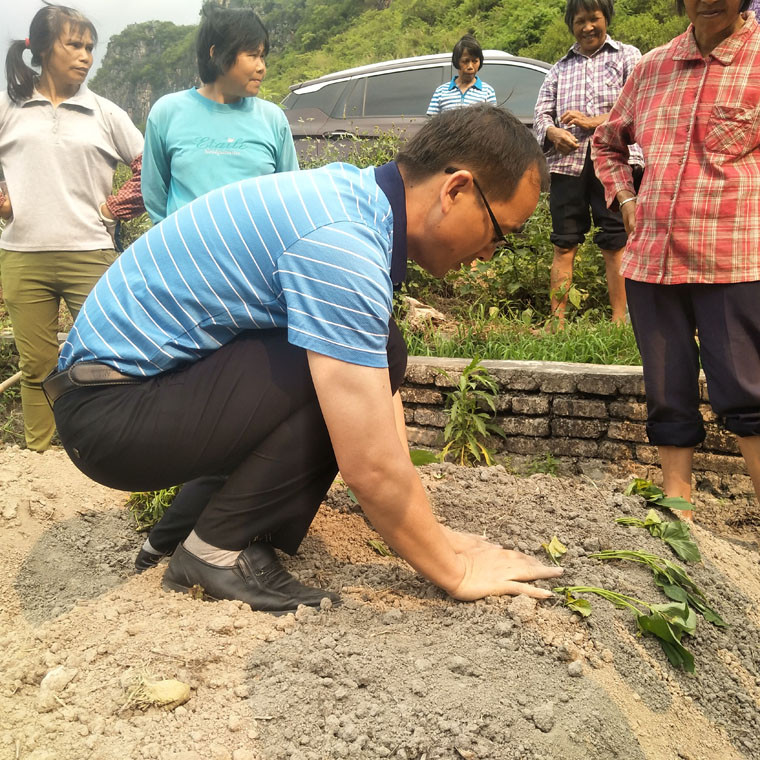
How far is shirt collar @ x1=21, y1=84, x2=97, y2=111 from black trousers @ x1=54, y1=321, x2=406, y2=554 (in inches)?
83.2

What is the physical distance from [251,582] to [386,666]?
0.52 meters

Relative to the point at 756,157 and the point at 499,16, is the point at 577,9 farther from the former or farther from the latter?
the point at 499,16

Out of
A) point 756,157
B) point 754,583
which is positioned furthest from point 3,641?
point 756,157

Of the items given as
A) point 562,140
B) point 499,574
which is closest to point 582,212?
point 562,140

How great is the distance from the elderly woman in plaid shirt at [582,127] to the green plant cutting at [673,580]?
2.27 m

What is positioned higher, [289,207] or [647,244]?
[289,207]

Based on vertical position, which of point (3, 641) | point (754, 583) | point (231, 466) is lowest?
point (754, 583)

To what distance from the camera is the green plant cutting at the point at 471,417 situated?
3.49m

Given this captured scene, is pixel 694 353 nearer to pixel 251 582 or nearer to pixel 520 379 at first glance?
pixel 520 379

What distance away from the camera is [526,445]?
3.56m

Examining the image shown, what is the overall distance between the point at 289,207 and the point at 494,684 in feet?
3.83

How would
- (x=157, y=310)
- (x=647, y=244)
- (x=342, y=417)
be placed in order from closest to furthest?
1. (x=342, y=417)
2. (x=157, y=310)
3. (x=647, y=244)

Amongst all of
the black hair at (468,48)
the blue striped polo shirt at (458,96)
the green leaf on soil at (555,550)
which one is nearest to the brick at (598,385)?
the green leaf on soil at (555,550)

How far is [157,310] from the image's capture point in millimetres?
1893
